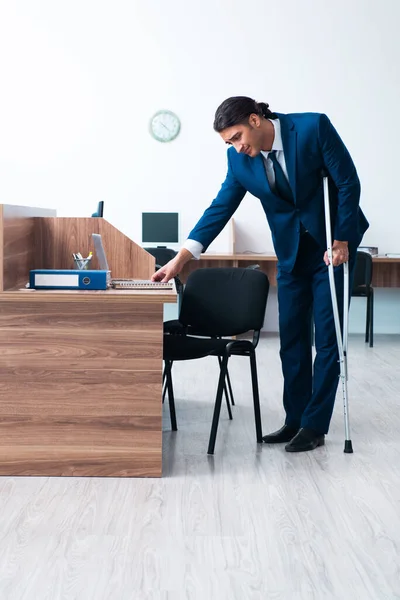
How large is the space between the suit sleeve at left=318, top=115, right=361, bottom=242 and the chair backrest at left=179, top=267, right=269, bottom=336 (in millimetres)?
428

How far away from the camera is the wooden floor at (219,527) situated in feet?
6.77

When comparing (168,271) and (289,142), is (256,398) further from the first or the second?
(289,142)

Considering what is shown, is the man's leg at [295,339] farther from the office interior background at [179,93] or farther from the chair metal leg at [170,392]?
the office interior background at [179,93]

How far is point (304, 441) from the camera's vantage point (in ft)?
11.0

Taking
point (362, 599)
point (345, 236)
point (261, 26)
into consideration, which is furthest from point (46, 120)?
point (362, 599)

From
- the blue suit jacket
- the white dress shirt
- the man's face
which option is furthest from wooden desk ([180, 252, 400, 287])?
the man's face

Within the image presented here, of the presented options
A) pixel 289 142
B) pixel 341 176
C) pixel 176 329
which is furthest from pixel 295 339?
pixel 289 142

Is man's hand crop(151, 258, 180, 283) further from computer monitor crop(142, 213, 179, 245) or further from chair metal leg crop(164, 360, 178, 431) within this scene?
computer monitor crop(142, 213, 179, 245)

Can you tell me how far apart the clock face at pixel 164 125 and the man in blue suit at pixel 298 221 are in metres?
3.74

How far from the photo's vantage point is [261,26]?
23.2 ft

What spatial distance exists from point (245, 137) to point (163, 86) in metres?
4.21

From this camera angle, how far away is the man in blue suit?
10.4 feet

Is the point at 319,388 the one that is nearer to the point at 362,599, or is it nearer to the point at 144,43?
the point at 362,599

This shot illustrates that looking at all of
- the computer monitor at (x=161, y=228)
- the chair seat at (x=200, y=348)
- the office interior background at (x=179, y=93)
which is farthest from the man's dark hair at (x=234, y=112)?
the computer monitor at (x=161, y=228)
